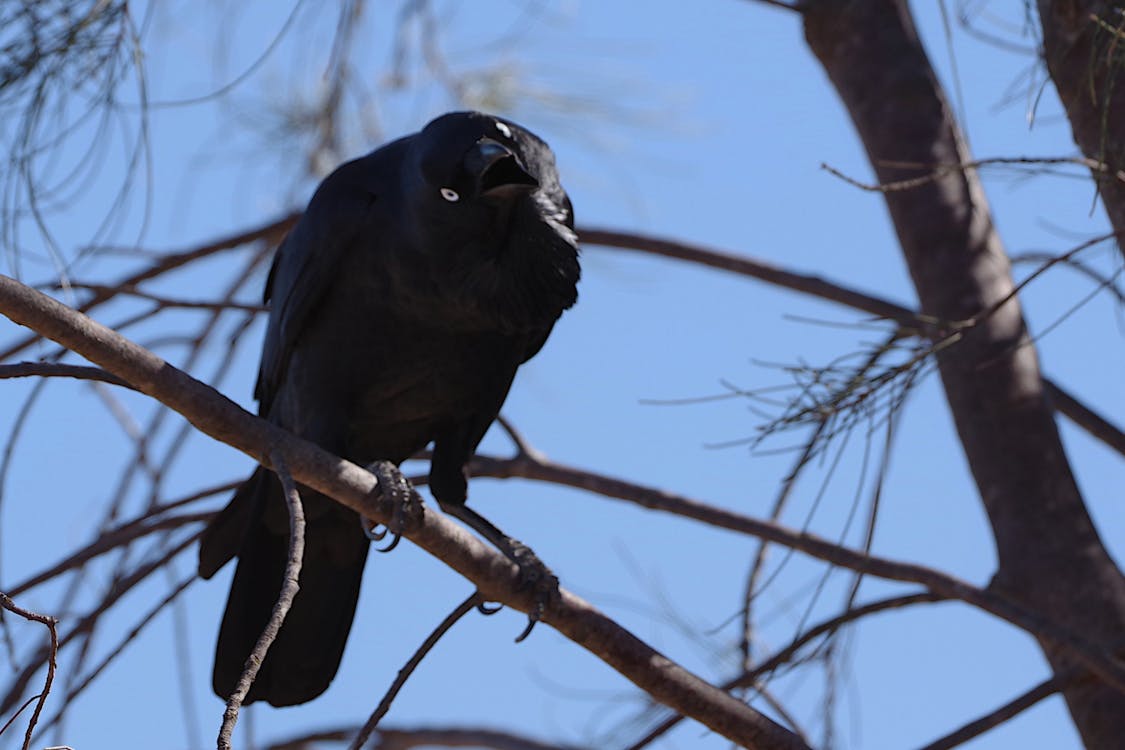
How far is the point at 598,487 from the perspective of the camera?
9.50 ft

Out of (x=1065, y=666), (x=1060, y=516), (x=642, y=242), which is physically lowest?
(x=1065, y=666)

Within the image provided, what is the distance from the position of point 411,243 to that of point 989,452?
119 cm

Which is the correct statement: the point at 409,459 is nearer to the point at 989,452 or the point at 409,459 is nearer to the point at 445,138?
the point at 445,138

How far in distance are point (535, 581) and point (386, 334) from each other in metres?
0.57

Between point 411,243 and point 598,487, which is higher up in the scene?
point 411,243

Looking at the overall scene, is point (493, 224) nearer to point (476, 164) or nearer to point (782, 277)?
point (476, 164)

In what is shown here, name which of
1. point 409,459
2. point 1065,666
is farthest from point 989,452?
point 409,459

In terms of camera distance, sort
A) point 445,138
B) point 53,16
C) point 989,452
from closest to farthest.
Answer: point 445,138 → point 53,16 → point 989,452

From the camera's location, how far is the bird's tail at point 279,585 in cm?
278

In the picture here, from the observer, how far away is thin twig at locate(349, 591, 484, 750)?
176 centimetres

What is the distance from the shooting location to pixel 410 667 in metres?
1.92

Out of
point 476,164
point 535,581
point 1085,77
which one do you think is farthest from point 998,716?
point 476,164

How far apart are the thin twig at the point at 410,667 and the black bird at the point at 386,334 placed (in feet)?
1.75

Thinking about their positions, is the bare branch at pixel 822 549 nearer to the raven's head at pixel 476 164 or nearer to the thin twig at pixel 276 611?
the raven's head at pixel 476 164
